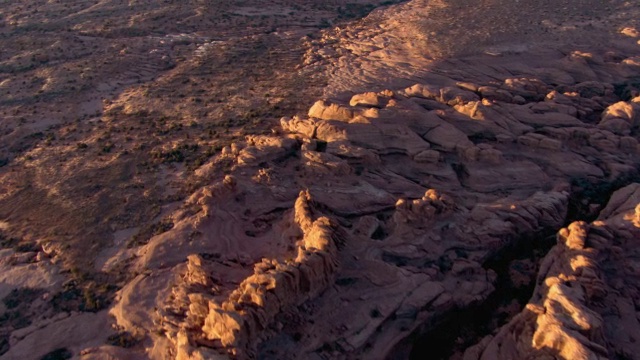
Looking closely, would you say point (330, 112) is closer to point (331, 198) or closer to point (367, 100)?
point (367, 100)

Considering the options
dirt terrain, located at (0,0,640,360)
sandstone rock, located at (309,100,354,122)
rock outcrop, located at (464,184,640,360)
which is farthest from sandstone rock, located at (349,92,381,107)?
rock outcrop, located at (464,184,640,360)

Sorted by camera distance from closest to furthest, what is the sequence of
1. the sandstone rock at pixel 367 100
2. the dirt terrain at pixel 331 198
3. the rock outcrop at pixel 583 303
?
the rock outcrop at pixel 583 303 → the dirt terrain at pixel 331 198 → the sandstone rock at pixel 367 100

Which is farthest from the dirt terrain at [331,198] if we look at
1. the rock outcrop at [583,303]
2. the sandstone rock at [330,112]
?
the sandstone rock at [330,112]

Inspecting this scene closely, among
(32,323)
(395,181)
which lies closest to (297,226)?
(395,181)

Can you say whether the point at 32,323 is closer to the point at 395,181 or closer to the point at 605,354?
the point at 395,181

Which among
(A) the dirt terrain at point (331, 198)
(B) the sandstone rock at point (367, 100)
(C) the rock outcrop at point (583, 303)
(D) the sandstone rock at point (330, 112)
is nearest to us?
(C) the rock outcrop at point (583, 303)

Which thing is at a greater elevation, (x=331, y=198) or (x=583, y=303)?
(x=583, y=303)

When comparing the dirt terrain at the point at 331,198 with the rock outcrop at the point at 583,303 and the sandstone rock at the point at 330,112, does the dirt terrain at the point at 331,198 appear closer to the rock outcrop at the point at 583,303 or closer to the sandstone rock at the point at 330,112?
the rock outcrop at the point at 583,303

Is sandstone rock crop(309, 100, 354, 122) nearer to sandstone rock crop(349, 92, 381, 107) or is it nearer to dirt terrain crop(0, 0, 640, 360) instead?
dirt terrain crop(0, 0, 640, 360)

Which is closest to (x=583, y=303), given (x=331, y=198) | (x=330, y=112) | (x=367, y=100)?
(x=331, y=198)
